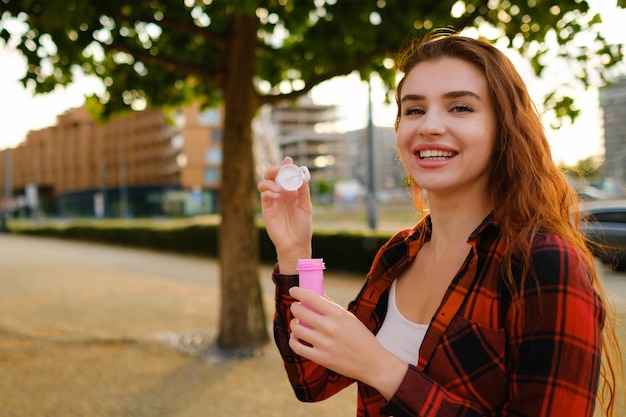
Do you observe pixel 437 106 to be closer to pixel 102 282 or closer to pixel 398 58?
pixel 398 58

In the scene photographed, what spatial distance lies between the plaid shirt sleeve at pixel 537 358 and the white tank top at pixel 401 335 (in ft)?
0.68

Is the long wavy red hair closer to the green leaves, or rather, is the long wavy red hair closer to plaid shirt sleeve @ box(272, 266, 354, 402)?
plaid shirt sleeve @ box(272, 266, 354, 402)

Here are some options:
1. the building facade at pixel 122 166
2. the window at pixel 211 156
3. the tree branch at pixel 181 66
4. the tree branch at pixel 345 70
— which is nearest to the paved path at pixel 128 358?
the tree branch at pixel 345 70

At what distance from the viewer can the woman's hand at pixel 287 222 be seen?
5.60 feet

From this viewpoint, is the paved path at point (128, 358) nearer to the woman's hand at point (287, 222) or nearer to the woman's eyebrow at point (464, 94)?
the woman's hand at point (287, 222)

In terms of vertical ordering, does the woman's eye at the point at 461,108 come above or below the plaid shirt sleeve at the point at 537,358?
above

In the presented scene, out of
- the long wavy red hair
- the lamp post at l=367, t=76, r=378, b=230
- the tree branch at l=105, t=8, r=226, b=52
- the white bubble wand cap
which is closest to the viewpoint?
the long wavy red hair

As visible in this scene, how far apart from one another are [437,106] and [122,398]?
430 cm

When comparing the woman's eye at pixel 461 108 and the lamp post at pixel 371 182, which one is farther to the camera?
the lamp post at pixel 371 182

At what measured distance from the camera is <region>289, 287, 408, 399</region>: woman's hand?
3.88ft

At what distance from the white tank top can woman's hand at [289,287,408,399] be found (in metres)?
0.29

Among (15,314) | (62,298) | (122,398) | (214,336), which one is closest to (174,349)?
(214,336)

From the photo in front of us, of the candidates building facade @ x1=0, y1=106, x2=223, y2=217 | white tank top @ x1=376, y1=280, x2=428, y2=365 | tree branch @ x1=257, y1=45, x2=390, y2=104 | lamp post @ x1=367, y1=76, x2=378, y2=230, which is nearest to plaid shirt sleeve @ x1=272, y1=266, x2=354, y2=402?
white tank top @ x1=376, y1=280, x2=428, y2=365

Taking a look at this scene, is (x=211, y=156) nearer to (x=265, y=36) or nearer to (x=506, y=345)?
(x=265, y=36)
